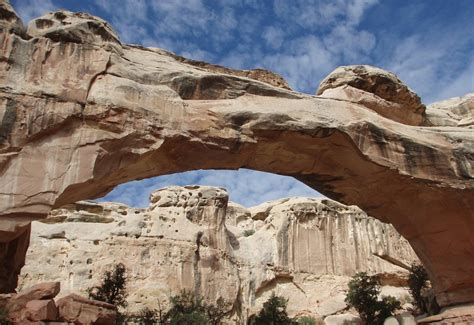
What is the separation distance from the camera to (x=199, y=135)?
10.5m

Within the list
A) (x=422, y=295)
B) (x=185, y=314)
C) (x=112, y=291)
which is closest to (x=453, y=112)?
(x=422, y=295)

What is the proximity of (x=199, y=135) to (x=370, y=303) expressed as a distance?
13.8 metres

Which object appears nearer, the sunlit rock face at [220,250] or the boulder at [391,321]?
the boulder at [391,321]

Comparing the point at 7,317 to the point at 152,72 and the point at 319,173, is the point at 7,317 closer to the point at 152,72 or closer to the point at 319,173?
the point at 152,72

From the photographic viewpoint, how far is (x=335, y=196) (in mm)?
13242

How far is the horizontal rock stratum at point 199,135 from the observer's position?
29.5ft

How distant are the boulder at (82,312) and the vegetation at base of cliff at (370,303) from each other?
12625 millimetres

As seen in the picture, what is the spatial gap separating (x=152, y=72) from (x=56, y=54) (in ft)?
6.81

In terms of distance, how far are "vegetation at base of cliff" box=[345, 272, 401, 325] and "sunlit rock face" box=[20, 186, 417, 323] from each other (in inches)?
246

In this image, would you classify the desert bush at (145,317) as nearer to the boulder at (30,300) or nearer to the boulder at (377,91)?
the boulder at (30,300)

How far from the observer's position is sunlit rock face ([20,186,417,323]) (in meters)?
25.2

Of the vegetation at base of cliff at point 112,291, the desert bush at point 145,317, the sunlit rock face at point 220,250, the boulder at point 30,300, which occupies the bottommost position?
the boulder at point 30,300

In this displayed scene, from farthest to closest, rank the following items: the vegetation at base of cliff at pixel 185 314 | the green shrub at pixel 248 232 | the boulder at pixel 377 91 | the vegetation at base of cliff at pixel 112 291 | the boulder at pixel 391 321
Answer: the green shrub at pixel 248 232
the vegetation at base of cliff at pixel 112 291
the boulder at pixel 391 321
the vegetation at base of cliff at pixel 185 314
the boulder at pixel 377 91

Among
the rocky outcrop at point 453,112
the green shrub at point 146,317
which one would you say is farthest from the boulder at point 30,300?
the rocky outcrop at point 453,112
